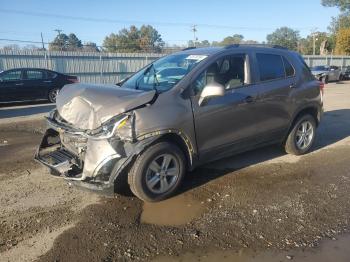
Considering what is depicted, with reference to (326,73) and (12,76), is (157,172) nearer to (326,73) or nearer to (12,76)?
(12,76)

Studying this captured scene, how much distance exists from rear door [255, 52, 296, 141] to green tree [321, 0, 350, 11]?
62.9 m

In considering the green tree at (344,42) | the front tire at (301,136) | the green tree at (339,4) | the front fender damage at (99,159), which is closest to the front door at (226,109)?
the front fender damage at (99,159)

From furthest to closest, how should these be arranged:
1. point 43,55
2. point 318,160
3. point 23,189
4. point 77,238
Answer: point 43,55 < point 318,160 < point 23,189 < point 77,238

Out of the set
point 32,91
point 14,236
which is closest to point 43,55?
point 32,91

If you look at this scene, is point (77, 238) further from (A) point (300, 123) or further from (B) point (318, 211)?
(A) point (300, 123)

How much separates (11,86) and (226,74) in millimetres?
11706

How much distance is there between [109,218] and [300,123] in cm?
388

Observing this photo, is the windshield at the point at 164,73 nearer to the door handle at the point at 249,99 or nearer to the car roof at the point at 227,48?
the car roof at the point at 227,48

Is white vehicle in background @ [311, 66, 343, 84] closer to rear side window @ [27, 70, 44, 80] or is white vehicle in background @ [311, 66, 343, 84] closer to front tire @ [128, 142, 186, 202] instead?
rear side window @ [27, 70, 44, 80]

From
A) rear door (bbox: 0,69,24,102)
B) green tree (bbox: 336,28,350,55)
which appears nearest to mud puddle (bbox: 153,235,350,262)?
rear door (bbox: 0,69,24,102)

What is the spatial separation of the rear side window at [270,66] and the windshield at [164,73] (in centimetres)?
109

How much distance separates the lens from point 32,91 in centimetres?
1497

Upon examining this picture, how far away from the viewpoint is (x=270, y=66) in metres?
5.92

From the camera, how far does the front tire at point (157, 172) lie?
4309 millimetres
